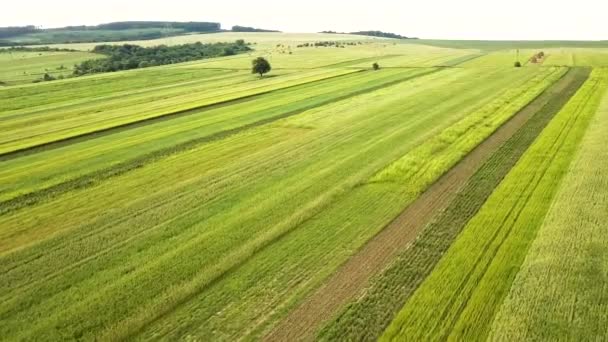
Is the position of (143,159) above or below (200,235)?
above

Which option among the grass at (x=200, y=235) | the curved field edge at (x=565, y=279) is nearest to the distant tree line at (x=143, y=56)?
the grass at (x=200, y=235)

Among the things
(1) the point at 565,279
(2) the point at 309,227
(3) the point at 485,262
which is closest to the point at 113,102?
(2) the point at 309,227

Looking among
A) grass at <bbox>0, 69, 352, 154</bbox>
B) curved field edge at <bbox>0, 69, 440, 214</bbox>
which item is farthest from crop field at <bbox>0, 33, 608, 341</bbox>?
grass at <bbox>0, 69, 352, 154</bbox>

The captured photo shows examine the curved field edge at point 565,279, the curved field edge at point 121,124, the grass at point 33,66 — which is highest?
the grass at point 33,66

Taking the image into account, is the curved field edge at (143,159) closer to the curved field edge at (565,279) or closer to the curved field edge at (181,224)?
the curved field edge at (181,224)

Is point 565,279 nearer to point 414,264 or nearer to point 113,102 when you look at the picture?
point 414,264

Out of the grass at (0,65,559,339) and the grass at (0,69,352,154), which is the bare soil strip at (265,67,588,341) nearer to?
the grass at (0,65,559,339)
